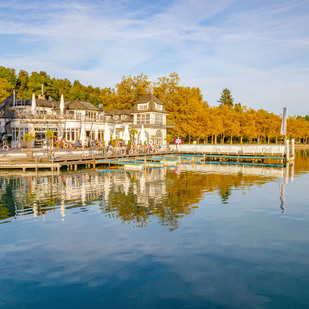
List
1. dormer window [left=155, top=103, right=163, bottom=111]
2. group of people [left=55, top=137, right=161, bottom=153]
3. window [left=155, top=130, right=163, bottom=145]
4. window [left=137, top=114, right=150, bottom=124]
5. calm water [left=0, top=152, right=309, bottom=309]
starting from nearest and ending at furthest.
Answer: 1. calm water [left=0, top=152, right=309, bottom=309]
2. group of people [left=55, top=137, right=161, bottom=153]
3. window [left=137, top=114, right=150, bottom=124]
4. dormer window [left=155, top=103, right=163, bottom=111]
5. window [left=155, top=130, right=163, bottom=145]

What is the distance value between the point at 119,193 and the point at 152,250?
454 inches

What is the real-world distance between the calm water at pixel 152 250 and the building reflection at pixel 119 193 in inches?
Result: 4.9

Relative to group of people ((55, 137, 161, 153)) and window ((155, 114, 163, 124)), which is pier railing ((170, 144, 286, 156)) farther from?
group of people ((55, 137, 161, 153))

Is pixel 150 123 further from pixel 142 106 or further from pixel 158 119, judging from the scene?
pixel 142 106

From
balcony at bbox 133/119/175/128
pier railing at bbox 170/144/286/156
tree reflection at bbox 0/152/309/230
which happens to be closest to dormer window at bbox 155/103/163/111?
balcony at bbox 133/119/175/128

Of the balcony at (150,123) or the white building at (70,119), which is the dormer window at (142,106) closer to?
the white building at (70,119)

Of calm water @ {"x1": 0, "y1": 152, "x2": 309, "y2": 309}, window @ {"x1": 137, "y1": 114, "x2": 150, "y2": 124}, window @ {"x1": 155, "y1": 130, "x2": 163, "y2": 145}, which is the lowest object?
calm water @ {"x1": 0, "y1": 152, "x2": 309, "y2": 309}

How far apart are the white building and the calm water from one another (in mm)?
28638

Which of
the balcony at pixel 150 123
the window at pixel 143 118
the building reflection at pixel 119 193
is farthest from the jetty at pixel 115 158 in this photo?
the window at pixel 143 118

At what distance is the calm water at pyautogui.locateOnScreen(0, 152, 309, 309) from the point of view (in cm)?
895

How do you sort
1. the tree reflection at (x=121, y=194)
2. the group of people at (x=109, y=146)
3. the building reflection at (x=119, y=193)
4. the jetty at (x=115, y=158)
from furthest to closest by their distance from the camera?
1. the group of people at (x=109, y=146)
2. the jetty at (x=115, y=158)
3. the building reflection at (x=119, y=193)
4. the tree reflection at (x=121, y=194)

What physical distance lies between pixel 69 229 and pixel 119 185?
12.3 metres

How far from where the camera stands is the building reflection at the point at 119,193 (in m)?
17.7

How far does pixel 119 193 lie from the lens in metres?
23.3
